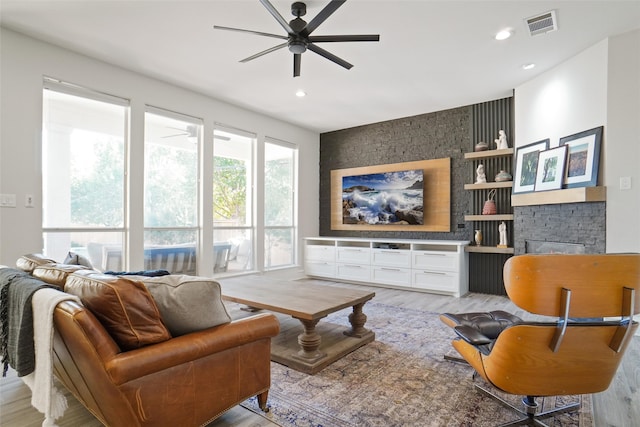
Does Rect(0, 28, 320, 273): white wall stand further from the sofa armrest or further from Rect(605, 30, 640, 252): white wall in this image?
Rect(605, 30, 640, 252): white wall

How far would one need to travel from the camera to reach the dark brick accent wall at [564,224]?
3354 mm

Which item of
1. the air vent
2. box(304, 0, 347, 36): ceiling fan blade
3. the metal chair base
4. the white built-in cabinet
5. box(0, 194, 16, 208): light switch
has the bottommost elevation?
the metal chair base

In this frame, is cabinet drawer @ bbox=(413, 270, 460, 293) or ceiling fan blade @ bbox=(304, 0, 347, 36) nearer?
ceiling fan blade @ bbox=(304, 0, 347, 36)

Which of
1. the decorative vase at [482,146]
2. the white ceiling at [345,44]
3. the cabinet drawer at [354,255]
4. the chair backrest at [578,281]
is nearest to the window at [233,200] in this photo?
the white ceiling at [345,44]

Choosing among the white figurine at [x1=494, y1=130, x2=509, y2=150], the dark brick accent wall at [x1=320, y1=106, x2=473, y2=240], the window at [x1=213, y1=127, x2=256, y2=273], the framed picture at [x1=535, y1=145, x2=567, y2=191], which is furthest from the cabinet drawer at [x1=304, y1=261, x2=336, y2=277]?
the framed picture at [x1=535, y1=145, x2=567, y2=191]

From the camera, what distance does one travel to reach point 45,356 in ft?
4.65

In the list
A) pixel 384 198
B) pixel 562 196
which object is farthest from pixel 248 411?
pixel 384 198

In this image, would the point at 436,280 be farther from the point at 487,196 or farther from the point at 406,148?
the point at 406,148

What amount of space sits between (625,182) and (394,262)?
3.00 metres

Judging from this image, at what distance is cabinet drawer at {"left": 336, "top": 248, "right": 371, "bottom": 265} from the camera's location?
570 cm

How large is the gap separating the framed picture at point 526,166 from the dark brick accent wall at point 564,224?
0.28m

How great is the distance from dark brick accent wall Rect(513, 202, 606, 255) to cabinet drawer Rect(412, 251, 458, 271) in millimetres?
832

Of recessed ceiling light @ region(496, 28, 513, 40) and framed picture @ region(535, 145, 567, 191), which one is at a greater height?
recessed ceiling light @ region(496, 28, 513, 40)

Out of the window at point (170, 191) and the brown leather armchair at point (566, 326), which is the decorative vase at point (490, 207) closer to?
the brown leather armchair at point (566, 326)
